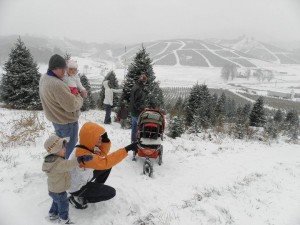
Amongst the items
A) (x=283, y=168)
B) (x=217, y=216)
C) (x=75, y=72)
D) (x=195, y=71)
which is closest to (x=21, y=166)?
(x=75, y=72)

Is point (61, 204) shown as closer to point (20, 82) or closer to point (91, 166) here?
point (91, 166)

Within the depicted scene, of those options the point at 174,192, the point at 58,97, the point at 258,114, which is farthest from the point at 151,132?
the point at 258,114

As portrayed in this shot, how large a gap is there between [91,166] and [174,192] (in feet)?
7.28

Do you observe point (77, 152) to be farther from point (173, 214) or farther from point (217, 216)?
point (217, 216)

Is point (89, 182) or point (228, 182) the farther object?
point (228, 182)

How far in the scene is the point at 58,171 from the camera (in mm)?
3584

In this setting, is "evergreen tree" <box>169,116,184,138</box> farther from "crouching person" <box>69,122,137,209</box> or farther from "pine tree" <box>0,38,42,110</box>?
"pine tree" <box>0,38,42,110</box>

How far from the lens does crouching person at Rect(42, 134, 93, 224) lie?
3510 mm

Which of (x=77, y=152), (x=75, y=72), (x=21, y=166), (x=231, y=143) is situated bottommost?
(x=231, y=143)

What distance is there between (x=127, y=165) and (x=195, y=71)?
15541 cm

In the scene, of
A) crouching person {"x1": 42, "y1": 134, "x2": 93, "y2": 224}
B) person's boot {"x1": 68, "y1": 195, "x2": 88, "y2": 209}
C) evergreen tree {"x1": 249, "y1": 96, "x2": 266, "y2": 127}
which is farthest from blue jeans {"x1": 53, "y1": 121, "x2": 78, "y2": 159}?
evergreen tree {"x1": 249, "y1": 96, "x2": 266, "y2": 127}

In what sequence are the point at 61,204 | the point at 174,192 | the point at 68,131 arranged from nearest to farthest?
the point at 61,204, the point at 68,131, the point at 174,192

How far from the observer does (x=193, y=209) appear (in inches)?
181

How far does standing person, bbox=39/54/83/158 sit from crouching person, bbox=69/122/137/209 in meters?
0.54
